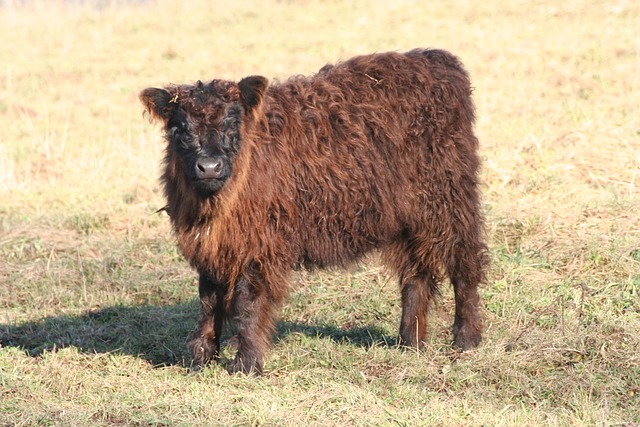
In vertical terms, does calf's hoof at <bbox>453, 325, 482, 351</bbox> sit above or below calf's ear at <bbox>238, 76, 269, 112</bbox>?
below

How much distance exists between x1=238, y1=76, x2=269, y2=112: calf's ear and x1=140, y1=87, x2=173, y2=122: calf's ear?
49cm

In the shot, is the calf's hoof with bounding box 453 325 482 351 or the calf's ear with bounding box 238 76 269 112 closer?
the calf's ear with bounding box 238 76 269 112

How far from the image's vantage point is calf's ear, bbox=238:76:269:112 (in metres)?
6.01

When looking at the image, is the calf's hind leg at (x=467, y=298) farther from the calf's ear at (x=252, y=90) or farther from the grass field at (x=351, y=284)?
the calf's ear at (x=252, y=90)

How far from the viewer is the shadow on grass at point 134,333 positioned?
22.6 ft

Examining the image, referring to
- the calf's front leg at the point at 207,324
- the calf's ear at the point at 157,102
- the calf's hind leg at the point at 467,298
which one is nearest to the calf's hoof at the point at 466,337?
the calf's hind leg at the point at 467,298

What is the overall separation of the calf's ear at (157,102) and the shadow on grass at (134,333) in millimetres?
1814

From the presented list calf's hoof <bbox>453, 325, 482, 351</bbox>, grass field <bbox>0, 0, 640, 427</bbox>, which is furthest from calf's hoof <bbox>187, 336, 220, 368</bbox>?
calf's hoof <bbox>453, 325, 482, 351</bbox>

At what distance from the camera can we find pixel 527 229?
27.2 feet

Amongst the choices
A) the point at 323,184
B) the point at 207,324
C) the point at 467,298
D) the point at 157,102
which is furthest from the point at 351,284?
the point at 157,102

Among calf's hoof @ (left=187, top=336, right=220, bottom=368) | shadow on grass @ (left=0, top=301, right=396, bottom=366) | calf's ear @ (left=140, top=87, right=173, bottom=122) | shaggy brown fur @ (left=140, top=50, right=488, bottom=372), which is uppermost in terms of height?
calf's ear @ (left=140, top=87, right=173, bottom=122)

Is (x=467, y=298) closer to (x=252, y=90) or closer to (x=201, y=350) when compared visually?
(x=201, y=350)

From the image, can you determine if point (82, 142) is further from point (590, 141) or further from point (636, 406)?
point (636, 406)

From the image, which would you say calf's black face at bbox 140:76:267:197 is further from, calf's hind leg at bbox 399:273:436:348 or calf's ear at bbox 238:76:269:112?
calf's hind leg at bbox 399:273:436:348
